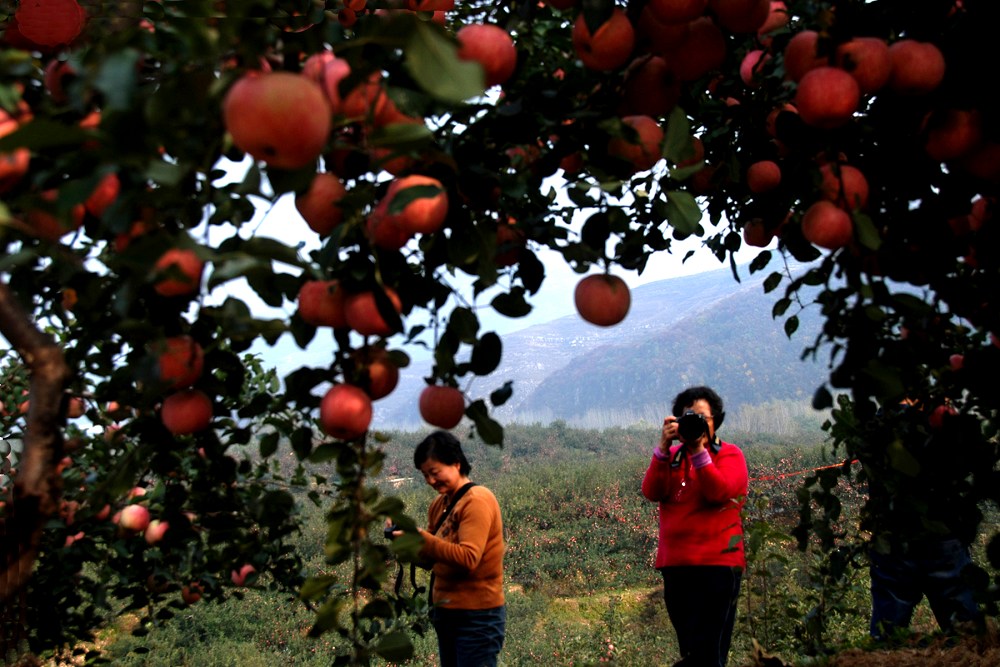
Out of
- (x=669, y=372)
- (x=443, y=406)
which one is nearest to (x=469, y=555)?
(x=443, y=406)

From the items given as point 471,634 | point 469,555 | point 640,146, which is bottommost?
point 471,634

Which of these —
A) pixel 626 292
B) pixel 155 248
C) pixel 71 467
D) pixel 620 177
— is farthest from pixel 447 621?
pixel 155 248

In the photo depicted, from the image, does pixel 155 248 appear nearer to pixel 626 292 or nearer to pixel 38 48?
pixel 626 292

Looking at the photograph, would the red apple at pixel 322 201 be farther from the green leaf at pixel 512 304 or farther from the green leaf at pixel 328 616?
the green leaf at pixel 328 616

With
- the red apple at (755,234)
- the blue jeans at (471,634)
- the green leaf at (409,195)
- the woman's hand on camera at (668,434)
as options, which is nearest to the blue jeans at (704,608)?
the woman's hand on camera at (668,434)

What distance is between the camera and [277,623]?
7.40 m

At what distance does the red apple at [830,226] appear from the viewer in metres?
1.09

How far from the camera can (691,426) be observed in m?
2.83

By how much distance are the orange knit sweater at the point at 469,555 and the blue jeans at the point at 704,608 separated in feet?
2.12

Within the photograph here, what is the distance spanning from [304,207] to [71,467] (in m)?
2.29

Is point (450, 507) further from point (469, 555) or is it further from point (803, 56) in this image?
point (803, 56)

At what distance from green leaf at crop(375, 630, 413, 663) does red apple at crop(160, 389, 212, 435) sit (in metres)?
0.42

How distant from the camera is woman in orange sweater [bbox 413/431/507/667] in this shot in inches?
108

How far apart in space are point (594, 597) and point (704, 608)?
18.4ft
